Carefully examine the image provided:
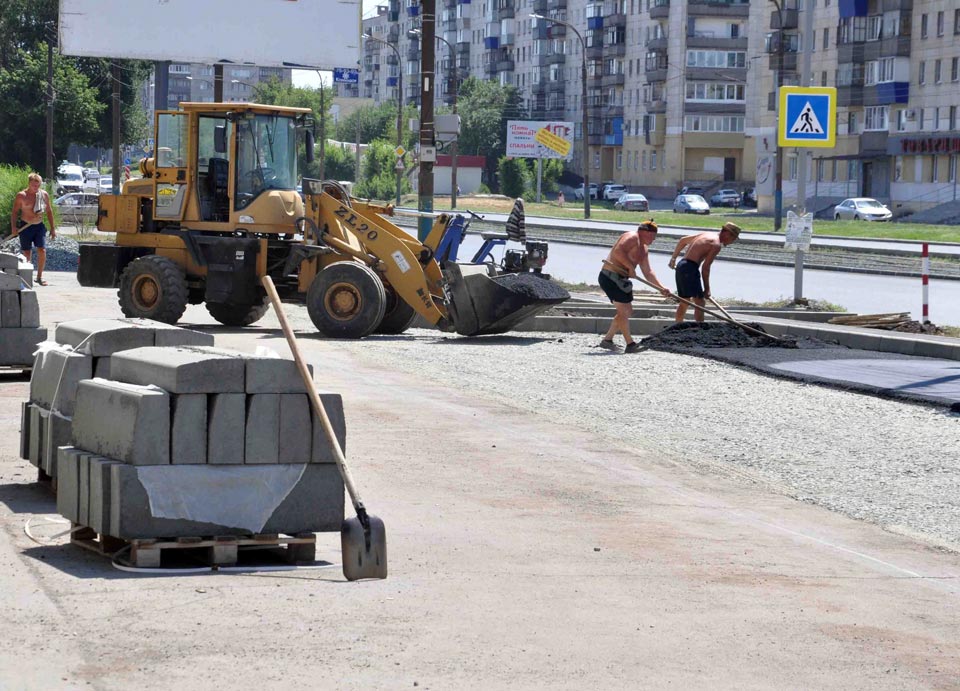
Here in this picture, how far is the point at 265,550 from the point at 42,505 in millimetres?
1640

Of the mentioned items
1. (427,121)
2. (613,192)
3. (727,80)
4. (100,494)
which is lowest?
(100,494)

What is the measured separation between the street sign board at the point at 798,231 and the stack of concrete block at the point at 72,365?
47.6 ft

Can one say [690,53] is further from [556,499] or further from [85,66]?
[556,499]

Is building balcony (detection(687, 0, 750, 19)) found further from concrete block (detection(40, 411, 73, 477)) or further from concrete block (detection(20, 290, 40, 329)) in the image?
concrete block (detection(40, 411, 73, 477))

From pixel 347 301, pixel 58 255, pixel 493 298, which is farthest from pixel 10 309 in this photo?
pixel 58 255

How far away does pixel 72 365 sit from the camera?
827 centimetres

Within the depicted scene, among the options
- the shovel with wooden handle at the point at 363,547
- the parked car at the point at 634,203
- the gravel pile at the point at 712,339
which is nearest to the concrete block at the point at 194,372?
the shovel with wooden handle at the point at 363,547

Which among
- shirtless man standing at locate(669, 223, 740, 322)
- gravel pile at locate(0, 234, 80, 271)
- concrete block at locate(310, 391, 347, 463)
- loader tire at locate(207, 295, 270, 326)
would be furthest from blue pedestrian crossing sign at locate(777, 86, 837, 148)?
concrete block at locate(310, 391, 347, 463)

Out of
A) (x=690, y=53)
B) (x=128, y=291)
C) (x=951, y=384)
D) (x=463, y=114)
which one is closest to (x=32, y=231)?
(x=128, y=291)

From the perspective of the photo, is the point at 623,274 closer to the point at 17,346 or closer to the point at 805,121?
the point at 805,121

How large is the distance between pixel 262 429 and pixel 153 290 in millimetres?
12612

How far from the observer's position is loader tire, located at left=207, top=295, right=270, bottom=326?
2014 cm

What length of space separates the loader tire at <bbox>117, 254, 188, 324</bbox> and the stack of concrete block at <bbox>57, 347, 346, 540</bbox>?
470 inches

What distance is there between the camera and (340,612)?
6191mm
